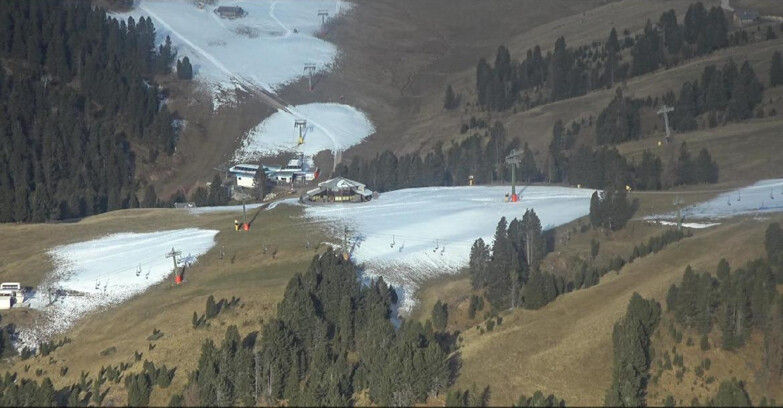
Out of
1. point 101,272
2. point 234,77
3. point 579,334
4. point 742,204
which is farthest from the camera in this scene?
point 234,77

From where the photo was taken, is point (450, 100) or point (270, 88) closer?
point (450, 100)

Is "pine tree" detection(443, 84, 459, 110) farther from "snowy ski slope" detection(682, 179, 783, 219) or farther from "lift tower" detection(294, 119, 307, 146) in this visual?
"snowy ski slope" detection(682, 179, 783, 219)

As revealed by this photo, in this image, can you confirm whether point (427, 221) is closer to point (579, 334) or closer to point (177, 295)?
point (177, 295)

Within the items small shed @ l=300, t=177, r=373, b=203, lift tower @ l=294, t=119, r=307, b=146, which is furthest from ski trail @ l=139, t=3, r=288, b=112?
small shed @ l=300, t=177, r=373, b=203

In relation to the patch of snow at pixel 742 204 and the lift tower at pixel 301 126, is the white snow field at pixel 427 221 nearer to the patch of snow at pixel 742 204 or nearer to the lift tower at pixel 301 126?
the patch of snow at pixel 742 204

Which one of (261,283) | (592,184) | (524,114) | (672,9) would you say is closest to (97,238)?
(261,283)

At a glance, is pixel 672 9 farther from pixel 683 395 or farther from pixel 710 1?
pixel 683 395

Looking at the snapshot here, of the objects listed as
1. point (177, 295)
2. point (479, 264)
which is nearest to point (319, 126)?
point (177, 295)
